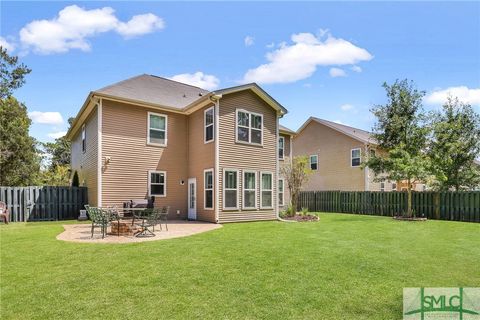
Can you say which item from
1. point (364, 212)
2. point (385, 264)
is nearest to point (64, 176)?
point (364, 212)

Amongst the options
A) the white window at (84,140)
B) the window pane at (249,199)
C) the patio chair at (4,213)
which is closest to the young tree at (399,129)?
the window pane at (249,199)

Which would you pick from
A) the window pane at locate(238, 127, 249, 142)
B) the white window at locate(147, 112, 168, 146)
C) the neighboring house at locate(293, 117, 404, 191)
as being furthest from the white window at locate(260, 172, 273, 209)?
the neighboring house at locate(293, 117, 404, 191)

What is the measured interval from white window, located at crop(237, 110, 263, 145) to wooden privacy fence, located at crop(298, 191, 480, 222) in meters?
8.85

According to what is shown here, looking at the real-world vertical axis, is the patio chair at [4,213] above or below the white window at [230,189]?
below

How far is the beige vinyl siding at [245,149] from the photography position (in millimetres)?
13680

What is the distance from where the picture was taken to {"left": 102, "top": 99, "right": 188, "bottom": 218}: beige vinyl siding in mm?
13688

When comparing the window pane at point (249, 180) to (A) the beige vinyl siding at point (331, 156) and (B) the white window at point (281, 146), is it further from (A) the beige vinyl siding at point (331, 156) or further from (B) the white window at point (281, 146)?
(A) the beige vinyl siding at point (331, 156)

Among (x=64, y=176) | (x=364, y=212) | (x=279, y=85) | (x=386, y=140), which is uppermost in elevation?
(x=279, y=85)

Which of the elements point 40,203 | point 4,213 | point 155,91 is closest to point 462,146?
point 155,91

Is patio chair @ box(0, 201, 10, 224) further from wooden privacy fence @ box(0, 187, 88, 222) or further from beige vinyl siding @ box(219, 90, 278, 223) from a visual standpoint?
beige vinyl siding @ box(219, 90, 278, 223)

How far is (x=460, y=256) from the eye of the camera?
22.5 feet

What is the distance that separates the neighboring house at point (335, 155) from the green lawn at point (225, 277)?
15131 mm

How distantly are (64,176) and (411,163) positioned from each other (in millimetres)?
30021

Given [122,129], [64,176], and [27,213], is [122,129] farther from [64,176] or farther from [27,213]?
[64,176]
